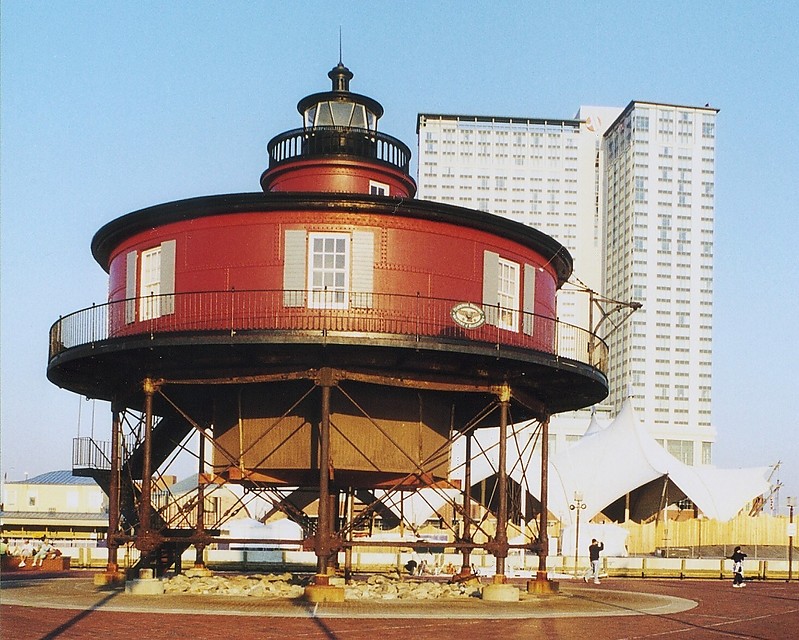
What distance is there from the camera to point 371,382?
28.9m

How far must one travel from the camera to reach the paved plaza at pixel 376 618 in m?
21.2

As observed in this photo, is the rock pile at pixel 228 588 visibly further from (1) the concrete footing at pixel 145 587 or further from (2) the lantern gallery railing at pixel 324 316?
(2) the lantern gallery railing at pixel 324 316

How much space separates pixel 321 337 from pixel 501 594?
25.7 ft

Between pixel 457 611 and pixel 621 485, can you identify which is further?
pixel 621 485

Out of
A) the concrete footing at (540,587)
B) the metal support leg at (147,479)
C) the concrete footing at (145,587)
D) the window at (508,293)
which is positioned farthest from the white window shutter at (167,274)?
the concrete footing at (540,587)

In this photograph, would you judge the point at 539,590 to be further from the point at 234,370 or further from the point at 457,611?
the point at 234,370

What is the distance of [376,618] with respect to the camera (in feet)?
79.0

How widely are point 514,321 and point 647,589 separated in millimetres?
13610

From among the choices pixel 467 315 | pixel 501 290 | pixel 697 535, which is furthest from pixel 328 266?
pixel 697 535

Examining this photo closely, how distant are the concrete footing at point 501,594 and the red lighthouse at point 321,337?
57cm

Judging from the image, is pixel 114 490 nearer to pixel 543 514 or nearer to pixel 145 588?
pixel 145 588

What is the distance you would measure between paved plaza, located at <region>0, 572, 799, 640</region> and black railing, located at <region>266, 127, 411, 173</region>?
43.0 feet

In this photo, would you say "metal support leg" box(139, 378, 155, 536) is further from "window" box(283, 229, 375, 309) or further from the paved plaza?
"window" box(283, 229, 375, 309)

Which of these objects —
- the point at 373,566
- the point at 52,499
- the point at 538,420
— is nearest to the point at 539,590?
the point at 538,420
